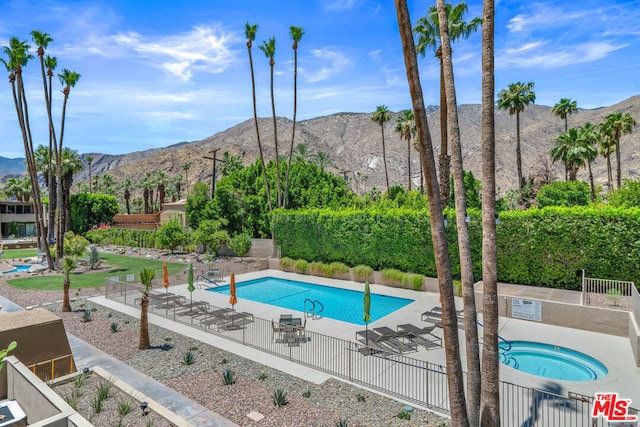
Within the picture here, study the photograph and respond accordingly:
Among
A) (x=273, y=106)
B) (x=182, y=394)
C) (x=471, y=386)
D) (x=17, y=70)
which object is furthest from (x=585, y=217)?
(x=17, y=70)

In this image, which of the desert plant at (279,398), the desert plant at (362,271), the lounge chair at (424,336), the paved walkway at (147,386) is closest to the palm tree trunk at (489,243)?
the desert plant at (279,398)

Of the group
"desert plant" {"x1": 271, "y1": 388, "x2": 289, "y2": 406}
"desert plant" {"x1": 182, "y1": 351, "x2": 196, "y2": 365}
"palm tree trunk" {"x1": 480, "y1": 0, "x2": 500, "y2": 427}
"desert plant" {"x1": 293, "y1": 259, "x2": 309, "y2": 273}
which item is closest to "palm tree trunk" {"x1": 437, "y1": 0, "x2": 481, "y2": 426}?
"palm tree trunk" {"x1": 480, "y1": 0, "x2": 500, "y2": 427}

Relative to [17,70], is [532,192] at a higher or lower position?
lower

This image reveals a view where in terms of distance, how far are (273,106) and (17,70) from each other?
1977 centimetres

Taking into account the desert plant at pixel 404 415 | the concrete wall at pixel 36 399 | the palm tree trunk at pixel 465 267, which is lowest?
the desert plant at pixel 404 415

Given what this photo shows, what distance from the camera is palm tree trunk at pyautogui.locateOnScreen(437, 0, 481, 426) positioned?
6.59 m

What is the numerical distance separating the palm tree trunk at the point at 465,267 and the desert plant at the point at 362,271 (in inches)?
708

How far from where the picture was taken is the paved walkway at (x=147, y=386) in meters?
8.46

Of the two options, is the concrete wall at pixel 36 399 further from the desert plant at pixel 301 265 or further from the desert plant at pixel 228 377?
the desert plant at pixel 301 265

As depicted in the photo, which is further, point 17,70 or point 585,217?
point 17,70

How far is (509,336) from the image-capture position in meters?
14.6

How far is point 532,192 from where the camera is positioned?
52.4 meters

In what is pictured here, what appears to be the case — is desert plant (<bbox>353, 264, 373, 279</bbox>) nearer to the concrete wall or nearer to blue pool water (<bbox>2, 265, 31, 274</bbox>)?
the concrete wall

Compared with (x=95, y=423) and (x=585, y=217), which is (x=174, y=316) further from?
(x=585, y=217)
